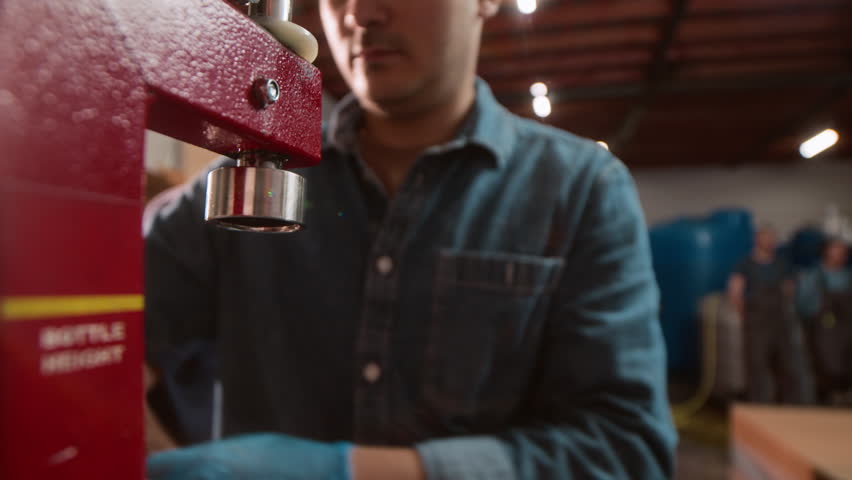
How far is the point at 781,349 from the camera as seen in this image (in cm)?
343

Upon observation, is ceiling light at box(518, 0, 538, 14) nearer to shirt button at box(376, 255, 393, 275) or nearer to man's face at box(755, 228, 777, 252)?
shirt button at box(376, 255, 393, 275)

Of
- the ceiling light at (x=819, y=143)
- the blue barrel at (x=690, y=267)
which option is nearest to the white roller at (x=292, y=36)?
the blue barrel at (x=690, y=267)

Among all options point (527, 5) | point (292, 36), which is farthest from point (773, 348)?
point (292, 36)

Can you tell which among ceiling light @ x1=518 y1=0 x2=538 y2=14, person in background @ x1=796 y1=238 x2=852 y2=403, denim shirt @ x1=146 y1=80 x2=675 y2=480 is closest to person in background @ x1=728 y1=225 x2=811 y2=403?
person in background @ x1=796 y1=238 x2=852 y2=403

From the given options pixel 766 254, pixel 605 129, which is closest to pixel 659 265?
pixel 766 254

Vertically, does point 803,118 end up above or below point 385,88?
above

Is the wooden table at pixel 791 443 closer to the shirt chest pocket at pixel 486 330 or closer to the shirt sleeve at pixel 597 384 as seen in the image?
the shirt sleeve at pixel 597 384

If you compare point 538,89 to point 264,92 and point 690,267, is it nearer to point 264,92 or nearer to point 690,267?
point 264,92

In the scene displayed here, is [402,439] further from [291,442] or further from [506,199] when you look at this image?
[506,199]

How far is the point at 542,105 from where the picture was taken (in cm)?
58

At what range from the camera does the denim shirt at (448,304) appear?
0.61 m

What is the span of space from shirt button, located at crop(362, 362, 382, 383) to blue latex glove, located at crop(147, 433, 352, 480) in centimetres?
16

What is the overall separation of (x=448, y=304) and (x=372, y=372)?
138 mm

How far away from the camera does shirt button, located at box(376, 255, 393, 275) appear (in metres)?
0.69
